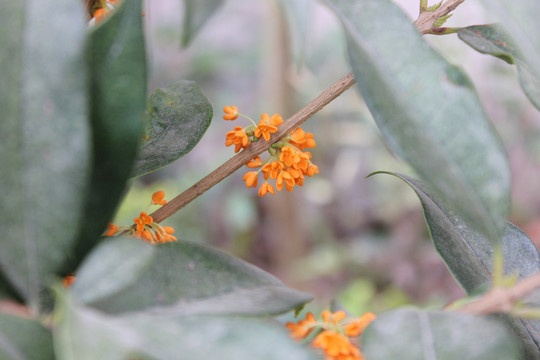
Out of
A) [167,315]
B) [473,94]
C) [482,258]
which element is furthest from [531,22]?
[167,315]

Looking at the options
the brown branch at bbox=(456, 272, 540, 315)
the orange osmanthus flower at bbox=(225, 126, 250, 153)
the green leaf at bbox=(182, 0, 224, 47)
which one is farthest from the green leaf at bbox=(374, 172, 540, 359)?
the green leaf at bbox=(182, 0, 224, 47)

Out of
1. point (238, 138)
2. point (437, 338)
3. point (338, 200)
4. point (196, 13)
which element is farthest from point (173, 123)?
point (338, 200)

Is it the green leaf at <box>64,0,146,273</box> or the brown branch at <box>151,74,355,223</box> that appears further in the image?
the brown branch at <box>151,74,355,223</box>

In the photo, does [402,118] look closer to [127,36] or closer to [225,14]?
[127,36]

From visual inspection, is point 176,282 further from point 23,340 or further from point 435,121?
point 435,121

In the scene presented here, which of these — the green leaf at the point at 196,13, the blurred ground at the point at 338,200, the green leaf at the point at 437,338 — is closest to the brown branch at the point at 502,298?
the green leaf at the point at 437,338

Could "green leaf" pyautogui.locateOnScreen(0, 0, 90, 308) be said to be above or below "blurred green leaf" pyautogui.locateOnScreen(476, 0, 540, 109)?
above

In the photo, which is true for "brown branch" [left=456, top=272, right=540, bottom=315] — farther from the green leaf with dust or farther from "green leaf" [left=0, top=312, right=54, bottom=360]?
"green leaf" [left=0, top=312, right=54, bottom=360]

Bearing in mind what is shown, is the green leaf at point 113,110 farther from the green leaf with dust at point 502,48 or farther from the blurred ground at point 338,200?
the blurred ground at point 338,200
